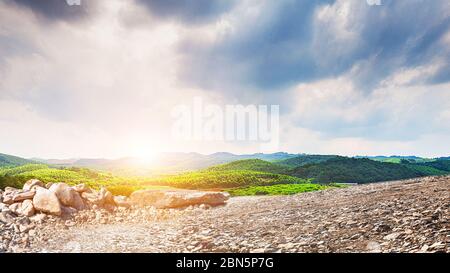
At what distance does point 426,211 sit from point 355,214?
69.6 inches

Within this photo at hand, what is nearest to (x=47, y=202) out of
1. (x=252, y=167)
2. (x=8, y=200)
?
(x=8, y=200)

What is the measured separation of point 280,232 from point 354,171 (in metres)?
39.4

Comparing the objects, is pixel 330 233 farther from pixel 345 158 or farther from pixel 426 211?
pixel 345 158

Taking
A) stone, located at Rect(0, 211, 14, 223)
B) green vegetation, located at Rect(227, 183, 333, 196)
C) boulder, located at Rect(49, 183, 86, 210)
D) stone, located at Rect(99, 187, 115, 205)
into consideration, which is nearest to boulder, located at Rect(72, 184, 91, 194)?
stone, located at Rect(99, 187, 115, 205)

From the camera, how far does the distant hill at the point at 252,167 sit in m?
47.4

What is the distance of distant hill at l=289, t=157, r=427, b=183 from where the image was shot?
41997mm

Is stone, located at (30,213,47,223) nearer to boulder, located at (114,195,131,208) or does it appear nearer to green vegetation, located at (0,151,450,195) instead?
boulder, located at (114,195,131,208)

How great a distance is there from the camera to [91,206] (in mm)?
15203

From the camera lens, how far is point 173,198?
56.2 ft

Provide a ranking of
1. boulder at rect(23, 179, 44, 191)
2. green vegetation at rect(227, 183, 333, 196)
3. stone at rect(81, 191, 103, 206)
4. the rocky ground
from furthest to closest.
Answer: green vegetation at rect(227, 183, 333, 196), stone at rect(81, 191, 103, 206), boulder at rect(23, 179, 44, 191), the rocky ground

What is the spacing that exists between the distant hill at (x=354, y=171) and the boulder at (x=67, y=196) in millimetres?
31977

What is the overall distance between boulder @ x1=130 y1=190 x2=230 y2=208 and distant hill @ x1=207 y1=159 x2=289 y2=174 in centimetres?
2851

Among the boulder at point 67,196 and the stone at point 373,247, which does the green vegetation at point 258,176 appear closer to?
the boulder at point 67,196
